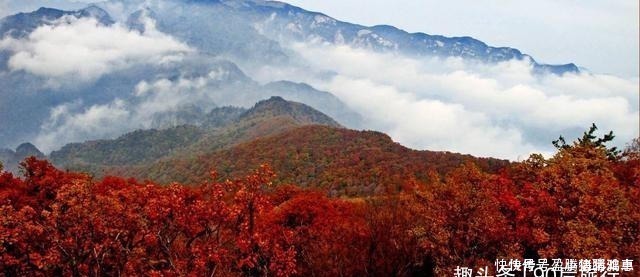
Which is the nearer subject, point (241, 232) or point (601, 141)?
point (241, 232)

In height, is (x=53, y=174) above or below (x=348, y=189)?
above

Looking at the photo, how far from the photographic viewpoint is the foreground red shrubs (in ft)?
Answer: 105

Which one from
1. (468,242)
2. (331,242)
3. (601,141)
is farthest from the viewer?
(601,141)

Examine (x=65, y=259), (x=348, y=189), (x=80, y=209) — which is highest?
(x=80, y=209)

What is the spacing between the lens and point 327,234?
56.8 metres

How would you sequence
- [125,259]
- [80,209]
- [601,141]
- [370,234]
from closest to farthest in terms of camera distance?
[80,209]
[125,259]
[370,234]
[601,141]

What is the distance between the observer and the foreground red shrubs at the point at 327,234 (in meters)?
32.0

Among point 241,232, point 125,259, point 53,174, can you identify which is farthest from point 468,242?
point 53,174

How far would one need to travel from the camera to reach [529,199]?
48.3m

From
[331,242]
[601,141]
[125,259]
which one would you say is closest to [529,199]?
[331,242]

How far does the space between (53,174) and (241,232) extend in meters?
37.3

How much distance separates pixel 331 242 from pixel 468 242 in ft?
58.1

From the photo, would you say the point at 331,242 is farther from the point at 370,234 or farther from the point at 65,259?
the point at 65,259

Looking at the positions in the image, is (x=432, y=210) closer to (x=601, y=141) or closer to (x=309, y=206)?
(x=309, y=206)
